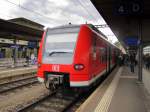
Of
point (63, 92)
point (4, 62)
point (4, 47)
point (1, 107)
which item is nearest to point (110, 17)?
point (63, 92)

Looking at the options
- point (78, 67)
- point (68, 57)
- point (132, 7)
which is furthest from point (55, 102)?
Result: point (132, 7)

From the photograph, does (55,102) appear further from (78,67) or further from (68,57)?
(68,57)

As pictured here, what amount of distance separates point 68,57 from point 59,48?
597 millimetres

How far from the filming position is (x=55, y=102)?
820 cm

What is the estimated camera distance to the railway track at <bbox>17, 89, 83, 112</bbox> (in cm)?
724

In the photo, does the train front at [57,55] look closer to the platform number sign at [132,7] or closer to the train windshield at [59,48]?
the train windshield at [59,48]

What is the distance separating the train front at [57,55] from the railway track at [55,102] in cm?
61

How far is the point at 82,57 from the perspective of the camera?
302 inches

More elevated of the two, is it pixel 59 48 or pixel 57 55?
pixel 59 48

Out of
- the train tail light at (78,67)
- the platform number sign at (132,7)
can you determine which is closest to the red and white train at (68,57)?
the train tail light at (78,67)

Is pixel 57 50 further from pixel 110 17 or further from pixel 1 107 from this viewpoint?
pixel 110 17

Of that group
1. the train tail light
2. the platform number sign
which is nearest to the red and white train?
the train tail light

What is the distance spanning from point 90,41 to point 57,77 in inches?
70.7

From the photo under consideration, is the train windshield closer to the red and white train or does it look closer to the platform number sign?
→ the red and white train
